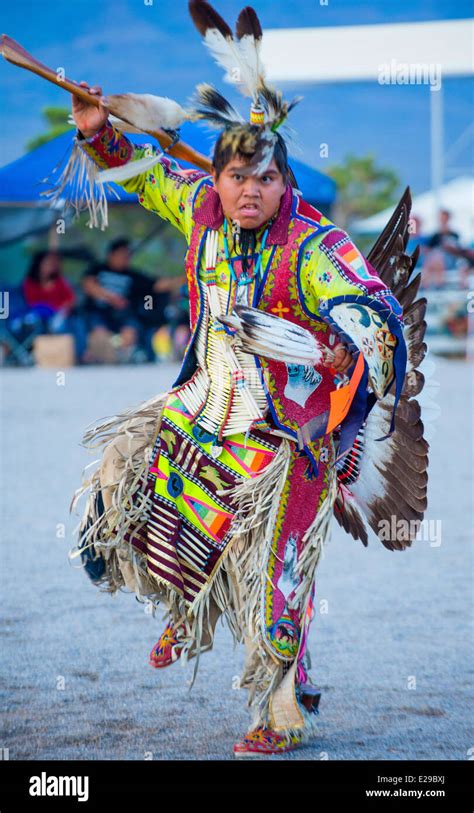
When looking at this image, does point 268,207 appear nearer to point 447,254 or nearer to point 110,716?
point 110,716

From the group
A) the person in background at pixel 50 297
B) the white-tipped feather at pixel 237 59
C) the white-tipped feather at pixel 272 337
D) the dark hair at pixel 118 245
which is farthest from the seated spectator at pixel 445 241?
the white-tipped feather at pixel 272 337

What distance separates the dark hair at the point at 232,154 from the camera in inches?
124

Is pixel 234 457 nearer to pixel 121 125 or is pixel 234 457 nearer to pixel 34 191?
pixel 121 125

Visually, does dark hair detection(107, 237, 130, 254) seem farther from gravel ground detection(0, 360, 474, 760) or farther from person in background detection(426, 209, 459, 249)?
gravel ground detection(0, 360, 474, 760)

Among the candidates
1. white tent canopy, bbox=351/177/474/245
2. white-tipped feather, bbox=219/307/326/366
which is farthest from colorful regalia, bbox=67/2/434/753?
white tent canopy, bbox=351/177/474/245

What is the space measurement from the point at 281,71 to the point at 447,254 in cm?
346

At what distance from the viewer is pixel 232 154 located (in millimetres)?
3141

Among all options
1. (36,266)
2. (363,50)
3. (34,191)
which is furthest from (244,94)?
(36,266)

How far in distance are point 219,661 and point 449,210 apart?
49.2 feet

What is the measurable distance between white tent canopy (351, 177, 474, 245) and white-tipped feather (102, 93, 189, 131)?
1517 centimetres

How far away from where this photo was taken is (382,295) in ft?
10.1

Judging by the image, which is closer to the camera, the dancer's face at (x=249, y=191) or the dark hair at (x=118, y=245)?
the dancer's face at (x=249, y=191)

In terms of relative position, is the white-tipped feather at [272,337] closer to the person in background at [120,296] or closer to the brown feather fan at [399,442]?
the brown feather fan at [399,442]

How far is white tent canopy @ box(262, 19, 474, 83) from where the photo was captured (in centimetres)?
1485
